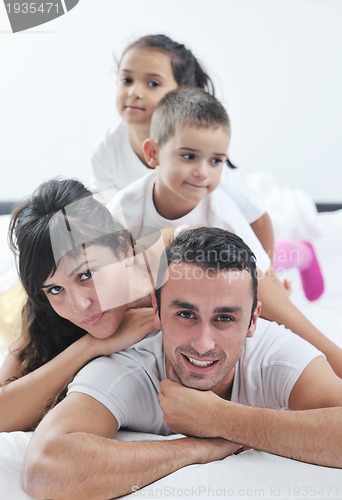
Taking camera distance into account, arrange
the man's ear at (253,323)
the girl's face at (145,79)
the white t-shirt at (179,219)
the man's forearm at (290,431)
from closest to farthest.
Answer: the man's forearm at (290,431)
the man's ear at (253,323)
the white t-shirt at (179,219)
the girl's face at (145,79)

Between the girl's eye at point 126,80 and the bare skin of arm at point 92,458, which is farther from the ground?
the girl's eye at point 126,80

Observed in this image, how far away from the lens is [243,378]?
113 centimetres

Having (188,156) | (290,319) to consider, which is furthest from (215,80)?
(290,319)

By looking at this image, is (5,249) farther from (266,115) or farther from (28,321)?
(266,115)

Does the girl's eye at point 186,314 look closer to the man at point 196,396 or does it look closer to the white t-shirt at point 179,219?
the man at point 196,396

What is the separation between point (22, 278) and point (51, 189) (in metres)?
0.16

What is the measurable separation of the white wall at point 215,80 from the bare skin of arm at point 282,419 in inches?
43.1

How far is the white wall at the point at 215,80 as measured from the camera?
2.15 m

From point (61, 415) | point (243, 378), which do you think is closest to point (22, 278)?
point (61, 415)

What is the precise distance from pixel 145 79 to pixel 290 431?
3.30 ft

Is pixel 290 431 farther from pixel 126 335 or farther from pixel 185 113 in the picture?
pixel 185 113

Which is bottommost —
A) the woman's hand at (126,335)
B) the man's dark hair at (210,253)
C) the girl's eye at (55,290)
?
the woman's hand at (126,335)

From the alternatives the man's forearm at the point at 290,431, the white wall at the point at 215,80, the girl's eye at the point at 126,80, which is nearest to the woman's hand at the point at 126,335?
the man's forearm at the point at 290,431

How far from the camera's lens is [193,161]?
4.58ft
